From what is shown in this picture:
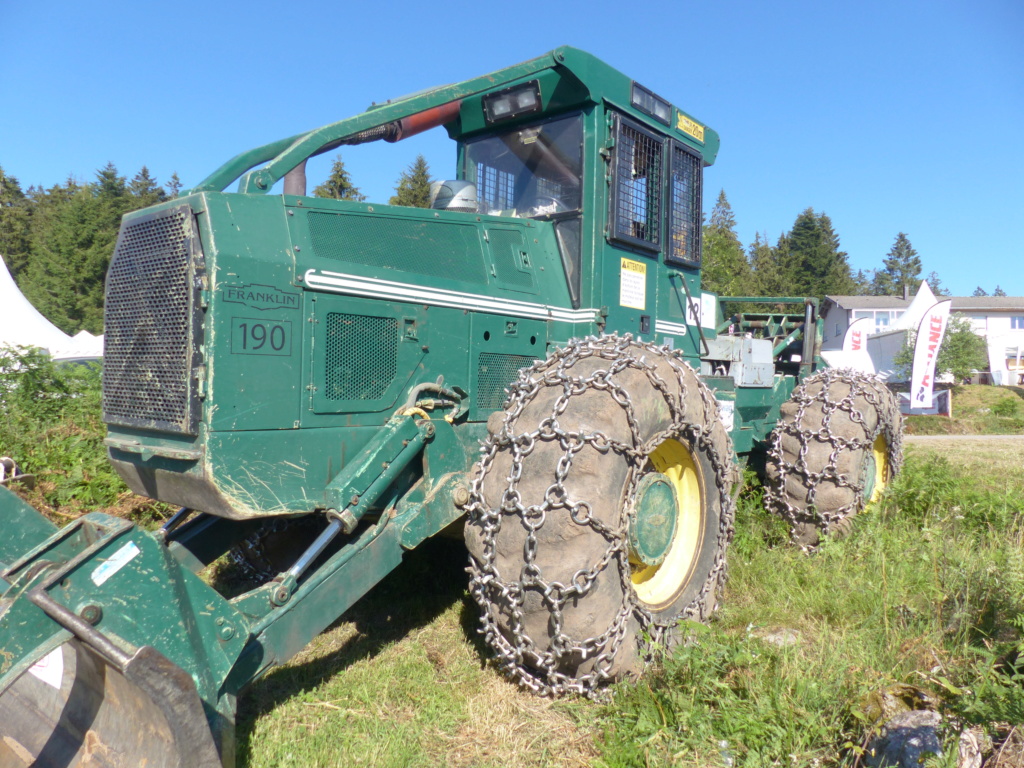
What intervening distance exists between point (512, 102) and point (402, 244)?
1.47m

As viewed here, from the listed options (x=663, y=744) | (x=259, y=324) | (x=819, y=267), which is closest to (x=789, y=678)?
(x=663, y=744)

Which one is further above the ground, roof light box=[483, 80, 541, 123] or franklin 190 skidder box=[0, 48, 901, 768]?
roof light box=[483, 80, 541, 123]

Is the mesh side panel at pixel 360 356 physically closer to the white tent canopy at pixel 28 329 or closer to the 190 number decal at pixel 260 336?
the 190 number decal at pixel 260 336

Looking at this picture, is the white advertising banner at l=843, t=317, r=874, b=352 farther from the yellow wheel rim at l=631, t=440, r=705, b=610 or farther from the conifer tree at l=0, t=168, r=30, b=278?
the conifer tree at l=0, t=168, r=30, b=278

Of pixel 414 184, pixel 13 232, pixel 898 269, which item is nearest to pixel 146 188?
pixel 13 232

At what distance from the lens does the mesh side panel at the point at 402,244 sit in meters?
3.49

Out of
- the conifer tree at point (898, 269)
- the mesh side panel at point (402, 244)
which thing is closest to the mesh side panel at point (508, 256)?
the mesh side panel at point (402, 244)

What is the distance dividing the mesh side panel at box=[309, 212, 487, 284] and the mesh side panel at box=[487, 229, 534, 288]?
0.12m

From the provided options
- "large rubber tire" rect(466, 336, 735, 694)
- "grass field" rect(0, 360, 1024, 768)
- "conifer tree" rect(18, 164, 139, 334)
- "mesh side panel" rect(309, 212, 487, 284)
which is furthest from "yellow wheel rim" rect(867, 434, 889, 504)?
"conifer tree" rect(18, 164, 139, 334)

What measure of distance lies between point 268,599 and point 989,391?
33.9 meters

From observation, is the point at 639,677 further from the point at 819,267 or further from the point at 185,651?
the point at 819,267

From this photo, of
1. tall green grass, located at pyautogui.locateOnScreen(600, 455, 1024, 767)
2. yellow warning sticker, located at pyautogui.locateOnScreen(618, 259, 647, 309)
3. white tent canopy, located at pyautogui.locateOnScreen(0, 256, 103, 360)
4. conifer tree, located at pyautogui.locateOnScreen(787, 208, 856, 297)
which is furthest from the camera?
conifer tree, located at pyautogui.locateOnScreen(787, 208, 856, 297)

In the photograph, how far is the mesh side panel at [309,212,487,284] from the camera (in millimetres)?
3492

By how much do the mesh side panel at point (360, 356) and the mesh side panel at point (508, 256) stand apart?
0.84m
